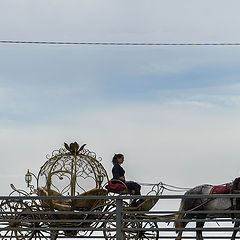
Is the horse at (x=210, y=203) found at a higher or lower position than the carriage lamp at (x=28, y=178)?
lower

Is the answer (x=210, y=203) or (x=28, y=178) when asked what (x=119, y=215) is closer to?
(x=28, y=178)

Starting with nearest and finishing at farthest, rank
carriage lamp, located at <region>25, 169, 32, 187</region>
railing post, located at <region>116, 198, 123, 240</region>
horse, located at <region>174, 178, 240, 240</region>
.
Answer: railing post, located at <region>116, 198, 123, 240</region> → carriage lamp, located at <region>25, 169, 32, 187</region> → horse, located at <region>174, 178, 240, 240</region>

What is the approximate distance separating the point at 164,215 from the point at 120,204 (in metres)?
1.92

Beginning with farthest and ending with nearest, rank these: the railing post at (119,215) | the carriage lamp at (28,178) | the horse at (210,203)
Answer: the horse at (210,203)
the carriage lamp at (28,178)
the railing post at (119,215)

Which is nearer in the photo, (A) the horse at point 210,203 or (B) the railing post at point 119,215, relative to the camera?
(B) the railing post at point 119,215

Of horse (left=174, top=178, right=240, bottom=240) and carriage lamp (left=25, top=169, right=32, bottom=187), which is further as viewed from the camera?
horse (left=174, top=178, right=240, bottom=240)

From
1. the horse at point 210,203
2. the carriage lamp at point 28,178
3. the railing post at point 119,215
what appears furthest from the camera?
the horse at point 210,203

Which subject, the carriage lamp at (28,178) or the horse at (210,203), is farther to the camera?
the horse at (210,203)

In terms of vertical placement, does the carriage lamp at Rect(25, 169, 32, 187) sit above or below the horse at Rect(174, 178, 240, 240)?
above

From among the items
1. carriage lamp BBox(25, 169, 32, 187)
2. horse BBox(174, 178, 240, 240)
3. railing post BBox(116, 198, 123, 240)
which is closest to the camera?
railing post BBox(116, 198, 123, 240)

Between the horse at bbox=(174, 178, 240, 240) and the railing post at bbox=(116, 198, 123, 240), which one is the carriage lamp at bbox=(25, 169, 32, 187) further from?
the horse at bbox=(174, 178, 240, 240)

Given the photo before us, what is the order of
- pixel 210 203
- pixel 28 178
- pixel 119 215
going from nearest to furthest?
1. pixel 119 215
2. pixel 28 178
3. pixel 210 203

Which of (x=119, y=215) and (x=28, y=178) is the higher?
(x=28, y=178)

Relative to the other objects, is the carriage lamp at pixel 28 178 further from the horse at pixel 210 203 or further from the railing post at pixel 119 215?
the horse at pixel 210 203
